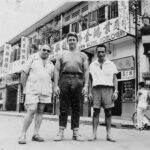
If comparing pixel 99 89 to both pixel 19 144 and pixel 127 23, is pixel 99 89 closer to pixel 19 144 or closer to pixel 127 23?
pixel 19 144

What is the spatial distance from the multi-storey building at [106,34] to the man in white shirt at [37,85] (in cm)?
795

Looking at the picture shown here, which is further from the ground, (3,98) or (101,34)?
(101,34)

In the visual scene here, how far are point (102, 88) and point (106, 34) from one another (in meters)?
9.01

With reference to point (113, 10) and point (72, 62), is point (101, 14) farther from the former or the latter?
point (72, 62)

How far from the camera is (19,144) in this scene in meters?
4.11

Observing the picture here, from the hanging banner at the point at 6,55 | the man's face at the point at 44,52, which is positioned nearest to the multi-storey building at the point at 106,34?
the hanging banner at the point at 6,55

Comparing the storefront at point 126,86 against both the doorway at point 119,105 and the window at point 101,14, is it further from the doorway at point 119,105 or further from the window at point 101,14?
the window at point 101,14

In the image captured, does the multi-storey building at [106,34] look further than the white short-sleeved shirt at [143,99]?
Yes

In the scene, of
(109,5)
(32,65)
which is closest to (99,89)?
(32,65)

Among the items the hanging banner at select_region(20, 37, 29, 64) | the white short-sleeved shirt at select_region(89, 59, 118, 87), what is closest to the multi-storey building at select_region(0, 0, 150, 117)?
the hanging banner at select_region(20, 37, 29, 64)

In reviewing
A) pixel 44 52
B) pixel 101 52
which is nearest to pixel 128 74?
pixel 101 52

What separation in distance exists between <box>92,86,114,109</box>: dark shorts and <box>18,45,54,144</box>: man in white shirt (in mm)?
840

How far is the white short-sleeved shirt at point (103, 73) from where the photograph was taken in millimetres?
4922

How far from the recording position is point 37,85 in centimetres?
462
